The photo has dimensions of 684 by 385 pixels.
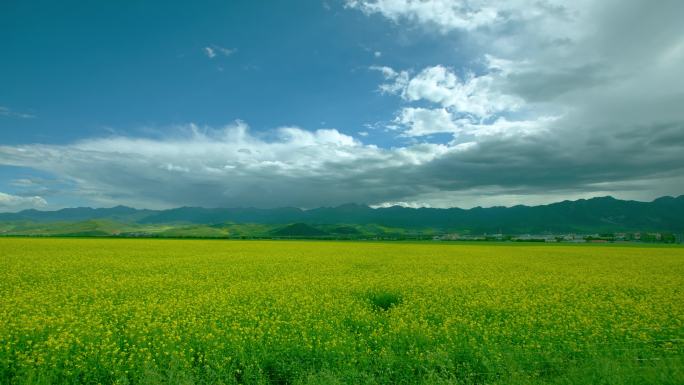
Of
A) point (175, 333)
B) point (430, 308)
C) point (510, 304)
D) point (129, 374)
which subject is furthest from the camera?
point (510, 304)

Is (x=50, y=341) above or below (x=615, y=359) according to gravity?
above

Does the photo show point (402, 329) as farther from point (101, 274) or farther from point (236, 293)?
point (101, 274)

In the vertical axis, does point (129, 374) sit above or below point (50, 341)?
below

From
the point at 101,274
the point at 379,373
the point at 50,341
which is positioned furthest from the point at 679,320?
the point at 101,274

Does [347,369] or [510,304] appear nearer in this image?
[347,369]

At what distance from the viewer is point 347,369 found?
7.56m

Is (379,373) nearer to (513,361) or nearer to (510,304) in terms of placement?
(513,361)

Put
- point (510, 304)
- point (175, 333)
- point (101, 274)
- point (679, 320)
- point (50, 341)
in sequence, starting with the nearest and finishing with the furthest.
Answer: point (50, 341) → point (175, 333) → point (679, 320) → point (510, 304) → point (101, 274)

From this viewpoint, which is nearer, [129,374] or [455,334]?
[129,374]

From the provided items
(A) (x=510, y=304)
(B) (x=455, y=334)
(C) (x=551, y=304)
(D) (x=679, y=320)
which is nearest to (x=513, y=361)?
(B) (x=455, y=334)

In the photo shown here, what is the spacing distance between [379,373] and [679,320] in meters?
10.3

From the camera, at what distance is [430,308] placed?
12.1 m

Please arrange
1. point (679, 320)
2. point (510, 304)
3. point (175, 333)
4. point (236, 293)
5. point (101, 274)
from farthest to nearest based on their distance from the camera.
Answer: point (101, 274), point (236, 293), point (510, 304), point (679, 320), point (175, 333)

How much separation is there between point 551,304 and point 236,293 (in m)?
11.9
